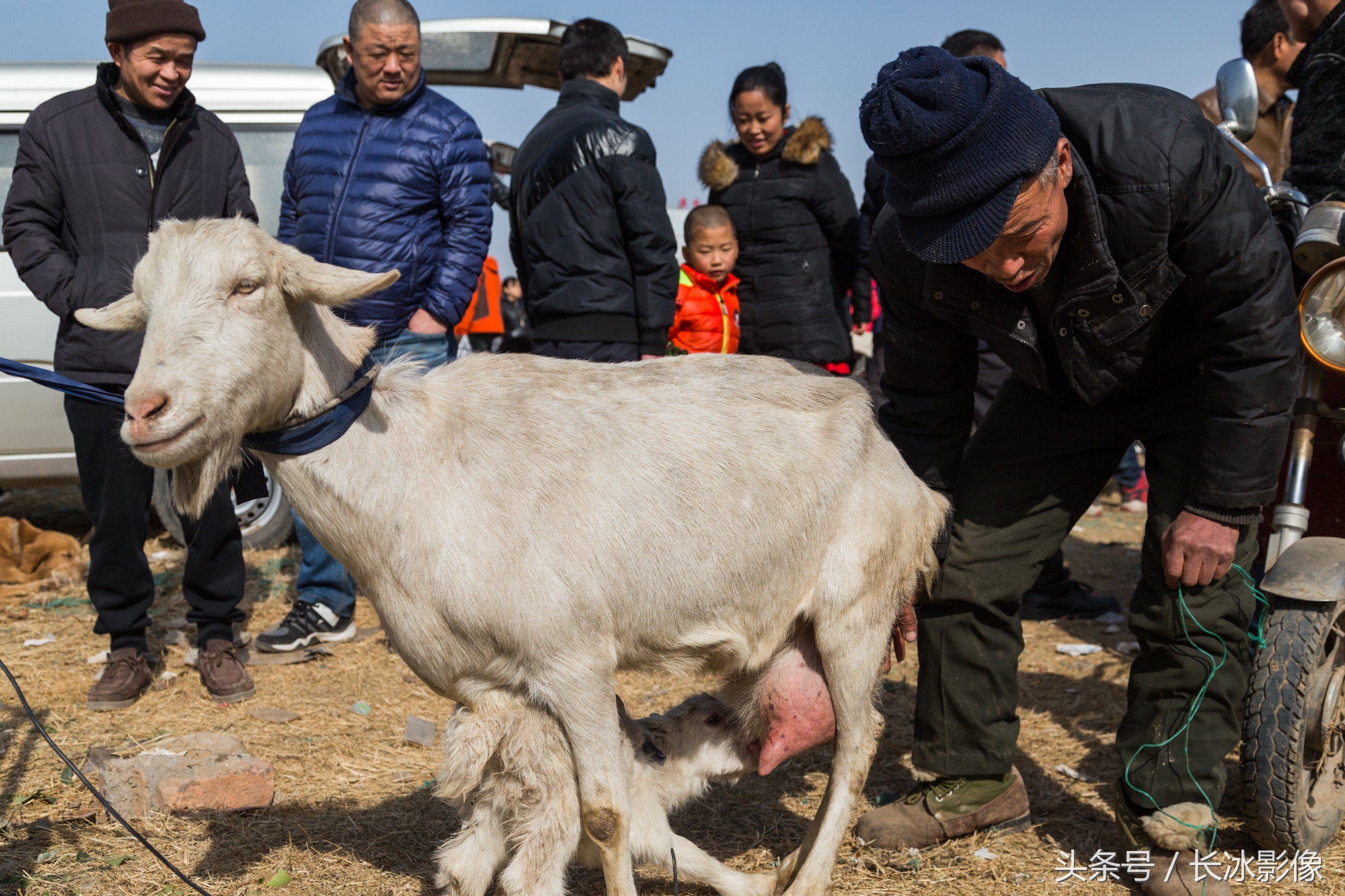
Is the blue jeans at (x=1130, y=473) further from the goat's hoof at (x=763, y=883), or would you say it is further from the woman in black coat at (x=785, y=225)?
the goat's hoof at (x=763, y=883)

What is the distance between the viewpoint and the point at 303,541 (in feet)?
17.4

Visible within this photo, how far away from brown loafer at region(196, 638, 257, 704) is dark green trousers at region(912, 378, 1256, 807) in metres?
2.95

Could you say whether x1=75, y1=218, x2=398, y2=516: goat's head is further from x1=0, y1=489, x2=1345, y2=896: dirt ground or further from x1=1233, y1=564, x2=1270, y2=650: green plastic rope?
x1=1233, y1=564, x2=1270, y2=650: green plastic rope

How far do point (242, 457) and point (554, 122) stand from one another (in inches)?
114

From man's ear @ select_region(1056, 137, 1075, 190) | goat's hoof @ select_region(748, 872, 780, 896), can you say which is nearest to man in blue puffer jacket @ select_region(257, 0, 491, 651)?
goat's hoof @ select_region(748, 872, 780, 896)

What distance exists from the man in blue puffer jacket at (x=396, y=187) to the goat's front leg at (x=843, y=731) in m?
2.41

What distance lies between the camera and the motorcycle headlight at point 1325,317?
317cm

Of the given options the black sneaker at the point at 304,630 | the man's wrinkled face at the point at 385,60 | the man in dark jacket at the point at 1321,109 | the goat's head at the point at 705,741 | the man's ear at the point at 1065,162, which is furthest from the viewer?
the black sneaker at the point at 304,630

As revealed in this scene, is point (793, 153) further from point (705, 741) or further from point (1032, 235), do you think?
point (705, 741)

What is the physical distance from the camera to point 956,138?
238cm

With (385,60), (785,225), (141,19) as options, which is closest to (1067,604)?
(785,225)

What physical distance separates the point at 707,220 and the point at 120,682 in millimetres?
3698

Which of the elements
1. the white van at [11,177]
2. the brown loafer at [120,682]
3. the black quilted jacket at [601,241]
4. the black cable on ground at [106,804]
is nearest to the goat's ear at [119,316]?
the black cable on ground at [106,804]

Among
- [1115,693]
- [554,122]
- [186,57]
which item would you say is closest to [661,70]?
[554,122]
